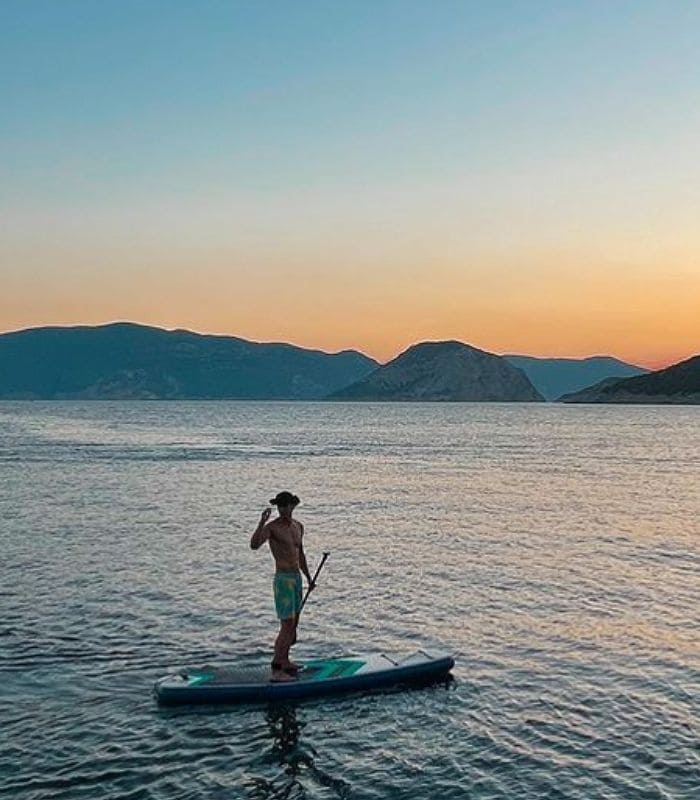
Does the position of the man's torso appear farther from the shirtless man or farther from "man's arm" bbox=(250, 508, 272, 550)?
"man's arm" bbox=(250, 508, 272, 550)

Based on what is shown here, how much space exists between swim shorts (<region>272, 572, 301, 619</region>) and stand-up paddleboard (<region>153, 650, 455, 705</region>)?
1.15m

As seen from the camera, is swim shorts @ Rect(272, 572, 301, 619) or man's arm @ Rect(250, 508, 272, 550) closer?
man's arm @ Rect(250, 508, 272, 550)

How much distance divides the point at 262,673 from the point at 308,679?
86 cm

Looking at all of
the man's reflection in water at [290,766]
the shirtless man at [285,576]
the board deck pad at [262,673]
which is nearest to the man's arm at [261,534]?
the shirtless man at [285,576]

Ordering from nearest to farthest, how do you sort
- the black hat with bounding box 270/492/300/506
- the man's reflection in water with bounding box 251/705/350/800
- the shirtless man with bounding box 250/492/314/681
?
the man's reflection in water with bounding box 251/705/350/800
the black hat with bounding box 270/492/300/506
the shirtless man with bounding box 250/492/314/681

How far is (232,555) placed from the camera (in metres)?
31.2

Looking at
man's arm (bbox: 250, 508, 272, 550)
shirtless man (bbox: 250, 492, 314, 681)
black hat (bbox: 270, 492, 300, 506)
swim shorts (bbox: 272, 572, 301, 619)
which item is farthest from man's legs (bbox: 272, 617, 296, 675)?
black hat (bbox: 270, 492, 300, 506)

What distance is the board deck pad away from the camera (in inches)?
641

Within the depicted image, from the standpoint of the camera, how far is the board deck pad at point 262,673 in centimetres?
1628

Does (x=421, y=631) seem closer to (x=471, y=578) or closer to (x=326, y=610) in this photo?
(x=326, y=610)

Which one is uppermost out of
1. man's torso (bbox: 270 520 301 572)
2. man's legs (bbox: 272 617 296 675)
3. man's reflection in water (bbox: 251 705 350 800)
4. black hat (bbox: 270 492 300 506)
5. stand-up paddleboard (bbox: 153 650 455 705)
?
black hat (bbox: 270 492 300 506)

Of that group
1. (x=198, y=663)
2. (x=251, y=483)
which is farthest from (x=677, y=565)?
(x=251, y=483)

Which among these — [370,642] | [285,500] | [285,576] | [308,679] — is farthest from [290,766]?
[370,642]

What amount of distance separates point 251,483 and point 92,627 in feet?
127
